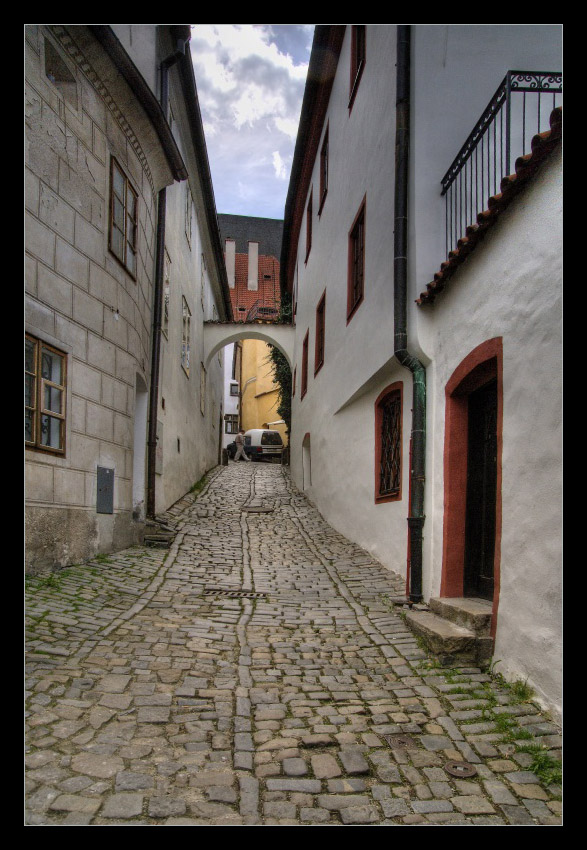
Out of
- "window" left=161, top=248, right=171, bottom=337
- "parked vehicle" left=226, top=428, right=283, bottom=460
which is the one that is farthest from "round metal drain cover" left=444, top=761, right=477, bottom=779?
"parked vehicle" left=226, top=428, right=283, bottom=460

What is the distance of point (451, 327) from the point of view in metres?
6.17

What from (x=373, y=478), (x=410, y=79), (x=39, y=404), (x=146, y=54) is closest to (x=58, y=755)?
(x=39, y=404)

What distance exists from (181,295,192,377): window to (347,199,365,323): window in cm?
515

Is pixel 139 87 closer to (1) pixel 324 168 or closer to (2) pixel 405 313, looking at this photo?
(2) pixel 405 313

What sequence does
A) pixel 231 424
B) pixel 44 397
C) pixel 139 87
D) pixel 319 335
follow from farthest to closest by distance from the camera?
pixel 231 424 < pixel 319 335 < pixel 139 87 < pixel 44 397

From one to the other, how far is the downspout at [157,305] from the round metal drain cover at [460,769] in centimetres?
735

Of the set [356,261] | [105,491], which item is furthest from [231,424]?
[105,491]

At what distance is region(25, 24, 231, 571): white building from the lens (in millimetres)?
6371

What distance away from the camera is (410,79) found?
718cm

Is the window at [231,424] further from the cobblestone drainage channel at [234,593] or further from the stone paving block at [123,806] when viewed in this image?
the stone paving block at [123,806]

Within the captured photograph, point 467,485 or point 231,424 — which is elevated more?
point 231,424

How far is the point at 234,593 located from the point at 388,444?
2936 millimetres
